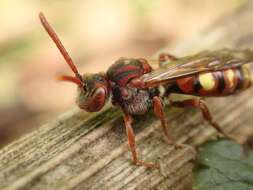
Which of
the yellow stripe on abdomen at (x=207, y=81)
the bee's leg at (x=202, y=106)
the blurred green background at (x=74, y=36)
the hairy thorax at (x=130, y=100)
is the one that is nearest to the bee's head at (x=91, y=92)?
the hairy thorax at (x=130, y=100)

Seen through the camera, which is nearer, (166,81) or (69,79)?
(69,79)

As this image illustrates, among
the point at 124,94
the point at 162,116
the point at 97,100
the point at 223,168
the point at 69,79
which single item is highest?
the point at 69,79

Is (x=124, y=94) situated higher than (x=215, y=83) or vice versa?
(x=124, y=94)

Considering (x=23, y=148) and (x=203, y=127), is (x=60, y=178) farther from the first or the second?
(x=203, y=127)

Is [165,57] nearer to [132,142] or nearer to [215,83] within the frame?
[215,83]

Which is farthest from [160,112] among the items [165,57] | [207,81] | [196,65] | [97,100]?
[165,57]

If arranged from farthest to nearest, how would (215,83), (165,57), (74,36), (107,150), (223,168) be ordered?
1. (74,36)
2. (165,57)
3. (215,83)
4. (107,150)
5. (223,168)
